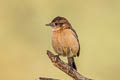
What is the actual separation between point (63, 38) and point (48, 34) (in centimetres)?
760

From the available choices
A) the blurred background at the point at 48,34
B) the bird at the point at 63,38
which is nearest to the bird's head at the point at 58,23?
the bird at the point at 63,38

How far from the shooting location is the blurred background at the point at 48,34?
671 inches

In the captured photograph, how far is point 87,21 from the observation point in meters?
20.2

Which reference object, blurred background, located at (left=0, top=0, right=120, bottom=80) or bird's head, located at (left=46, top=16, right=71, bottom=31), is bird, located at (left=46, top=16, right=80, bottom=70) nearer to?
bird's head, located at (left=46, top=16, right=71, bottom=31)

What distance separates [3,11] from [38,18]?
1.29 m

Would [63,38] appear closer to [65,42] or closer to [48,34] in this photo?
[65,42]

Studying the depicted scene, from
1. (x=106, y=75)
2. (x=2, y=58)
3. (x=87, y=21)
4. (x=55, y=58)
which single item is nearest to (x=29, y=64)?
(x=2, y=58)

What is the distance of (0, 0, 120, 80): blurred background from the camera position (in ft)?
55.9

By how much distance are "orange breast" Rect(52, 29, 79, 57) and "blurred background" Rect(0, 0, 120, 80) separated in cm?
450

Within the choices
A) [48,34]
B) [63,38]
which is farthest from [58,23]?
[48,34]

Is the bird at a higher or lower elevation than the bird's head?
lower

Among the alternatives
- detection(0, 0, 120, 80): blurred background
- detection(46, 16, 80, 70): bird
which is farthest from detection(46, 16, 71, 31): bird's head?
detection(0, 0, 120, 80): blurred background

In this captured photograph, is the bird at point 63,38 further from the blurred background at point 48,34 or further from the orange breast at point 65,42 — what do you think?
the blurred background at point 48,34

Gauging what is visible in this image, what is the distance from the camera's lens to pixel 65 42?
11086mm
